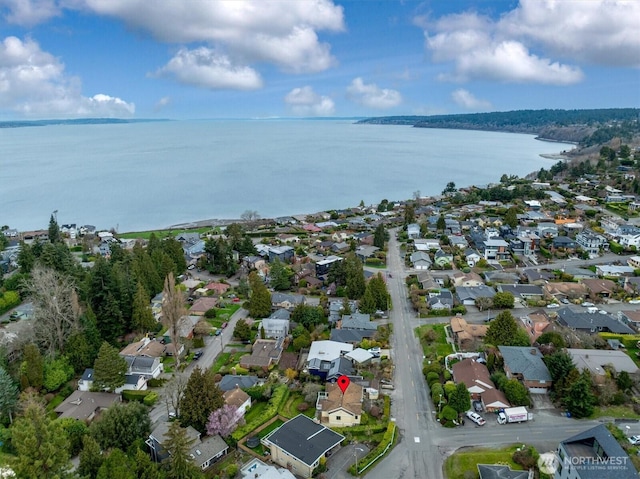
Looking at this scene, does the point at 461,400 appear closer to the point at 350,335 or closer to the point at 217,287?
the point at 350,335

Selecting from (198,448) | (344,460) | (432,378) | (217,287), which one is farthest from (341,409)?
(217,287)

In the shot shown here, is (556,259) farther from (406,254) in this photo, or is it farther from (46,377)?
(46,377)

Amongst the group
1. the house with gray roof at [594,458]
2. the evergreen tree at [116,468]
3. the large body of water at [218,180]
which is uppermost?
the large body of water at [218,180]

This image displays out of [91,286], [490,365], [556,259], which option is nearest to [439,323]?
[490,365]

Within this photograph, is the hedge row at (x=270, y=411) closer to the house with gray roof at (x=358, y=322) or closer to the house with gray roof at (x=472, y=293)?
the house with gray roof at (x=358, y=322)

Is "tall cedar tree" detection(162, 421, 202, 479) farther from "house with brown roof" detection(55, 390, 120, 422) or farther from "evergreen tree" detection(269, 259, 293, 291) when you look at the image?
"evergreen tree" detection(269, 259, 293, 291)

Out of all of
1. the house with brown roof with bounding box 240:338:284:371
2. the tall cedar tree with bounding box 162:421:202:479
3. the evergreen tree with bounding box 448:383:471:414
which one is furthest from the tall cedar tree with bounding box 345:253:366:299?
the tall cedar tree with bounding box 162:421:202:479

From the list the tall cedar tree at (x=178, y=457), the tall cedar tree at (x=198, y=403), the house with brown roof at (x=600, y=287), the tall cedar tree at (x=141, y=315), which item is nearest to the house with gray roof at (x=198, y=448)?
the tall cedar tree at (x=198, y=403)
